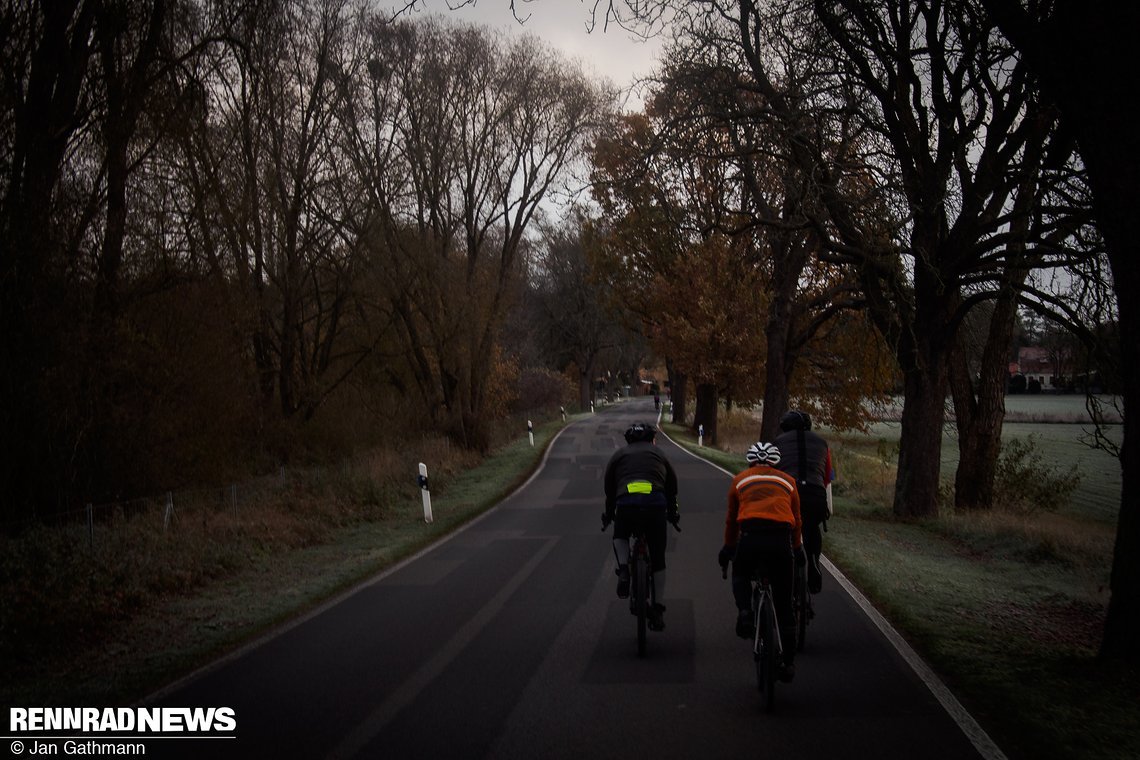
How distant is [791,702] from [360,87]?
79.3 feet

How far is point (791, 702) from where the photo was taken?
20.4 ft

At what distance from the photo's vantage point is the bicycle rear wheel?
739 centimetres

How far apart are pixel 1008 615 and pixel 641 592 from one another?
4100 mm

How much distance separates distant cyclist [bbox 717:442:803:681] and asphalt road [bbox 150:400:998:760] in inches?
18.7

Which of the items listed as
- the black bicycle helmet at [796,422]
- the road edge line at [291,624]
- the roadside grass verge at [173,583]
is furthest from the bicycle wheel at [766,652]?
the roadside grass verge at [173,583]

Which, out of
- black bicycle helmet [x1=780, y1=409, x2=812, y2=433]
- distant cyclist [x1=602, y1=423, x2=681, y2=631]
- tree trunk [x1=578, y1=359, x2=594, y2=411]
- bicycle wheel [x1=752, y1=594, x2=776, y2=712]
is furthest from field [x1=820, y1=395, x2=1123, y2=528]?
tree trunk [x1=578, y1=359, x2=594, y2=411]

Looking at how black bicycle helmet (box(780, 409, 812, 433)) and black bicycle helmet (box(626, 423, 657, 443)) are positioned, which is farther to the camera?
black bicycle helmet (box(780, 409, 812, 433))

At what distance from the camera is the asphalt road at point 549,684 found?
5.40 m

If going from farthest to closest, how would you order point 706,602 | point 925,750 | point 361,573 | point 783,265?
point 783,265
point 361,573
point 706,602
point 925,750

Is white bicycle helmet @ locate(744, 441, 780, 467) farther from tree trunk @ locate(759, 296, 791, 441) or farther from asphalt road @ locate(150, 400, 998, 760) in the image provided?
tree trunk @ locate(759, 296, 791, 441)

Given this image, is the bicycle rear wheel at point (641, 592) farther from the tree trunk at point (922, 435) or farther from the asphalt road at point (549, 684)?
the tree trunk at point (922, 435)

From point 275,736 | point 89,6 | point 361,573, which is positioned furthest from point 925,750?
point 89,6

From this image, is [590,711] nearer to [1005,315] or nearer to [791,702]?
[791,702]

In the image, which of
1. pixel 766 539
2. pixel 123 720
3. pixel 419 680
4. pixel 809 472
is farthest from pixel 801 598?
pixel 123 720
